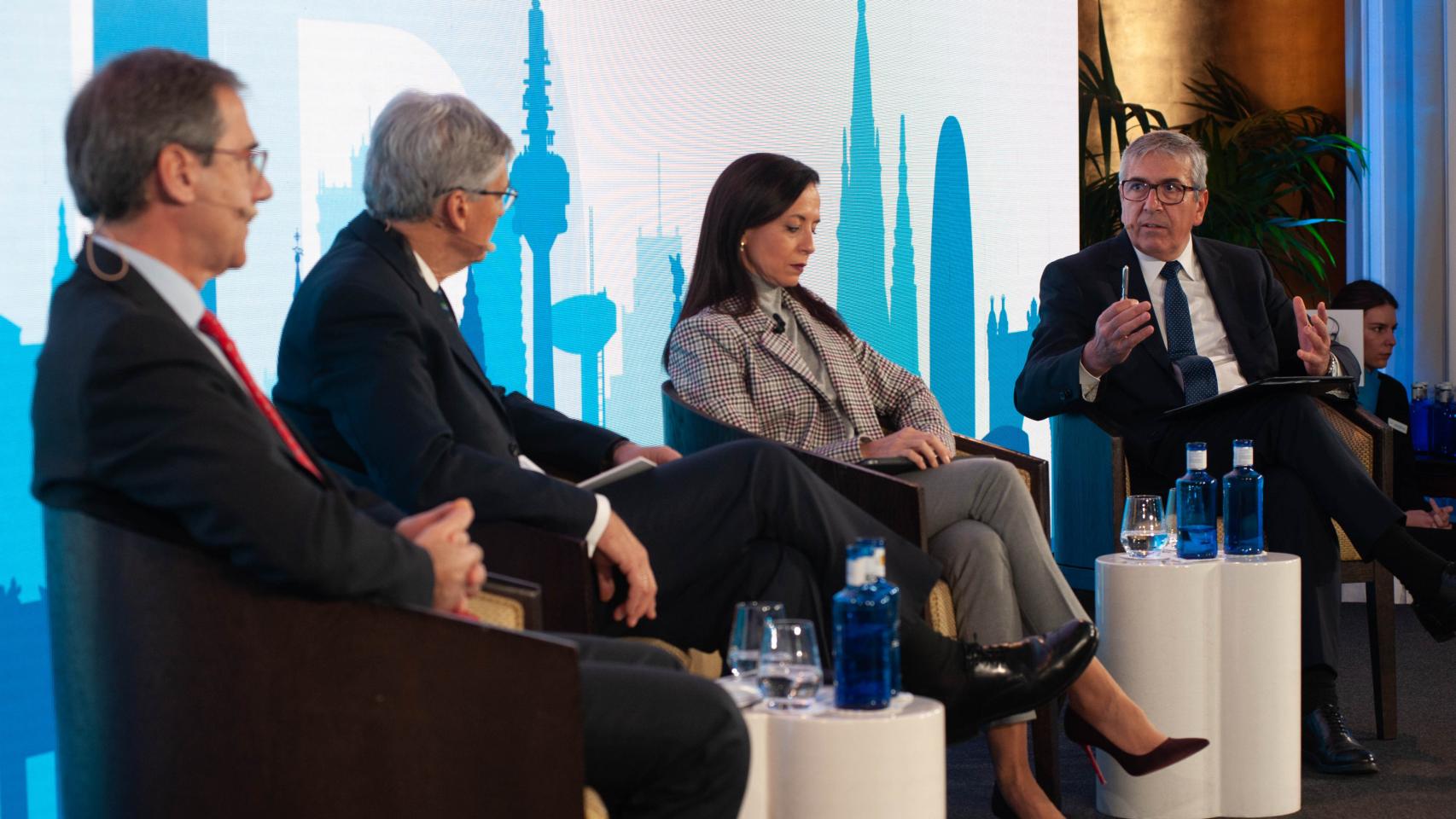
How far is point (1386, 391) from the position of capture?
5609 millimetres

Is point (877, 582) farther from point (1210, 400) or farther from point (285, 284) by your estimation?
point (1210, 400)

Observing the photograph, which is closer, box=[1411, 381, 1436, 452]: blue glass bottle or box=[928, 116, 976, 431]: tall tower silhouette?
box=[928, 116, 976, 431]: tall tower silhouette

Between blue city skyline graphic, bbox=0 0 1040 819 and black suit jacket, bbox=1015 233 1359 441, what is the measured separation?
0.86 metres

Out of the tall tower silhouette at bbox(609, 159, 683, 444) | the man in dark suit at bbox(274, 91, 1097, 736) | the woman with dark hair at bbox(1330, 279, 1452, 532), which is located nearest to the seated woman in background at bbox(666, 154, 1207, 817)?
the man in dark suit at bbox(274, 91, 1097, 736)

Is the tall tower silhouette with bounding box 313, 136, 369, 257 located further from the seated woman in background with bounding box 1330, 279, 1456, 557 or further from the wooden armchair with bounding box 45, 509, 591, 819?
the seated woman in background with bounding box 1330, 279, 1456, 557

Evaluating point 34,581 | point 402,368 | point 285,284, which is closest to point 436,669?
point 402,368

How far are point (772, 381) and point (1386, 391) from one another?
3299 mm

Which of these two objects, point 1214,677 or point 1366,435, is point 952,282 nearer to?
point 1366,435

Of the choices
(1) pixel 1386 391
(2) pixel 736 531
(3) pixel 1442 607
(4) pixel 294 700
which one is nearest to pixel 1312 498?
(3) pixel 1442 607

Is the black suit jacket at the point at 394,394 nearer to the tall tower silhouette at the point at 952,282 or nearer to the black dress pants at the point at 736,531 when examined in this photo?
the black dress pants at the point at 736,531

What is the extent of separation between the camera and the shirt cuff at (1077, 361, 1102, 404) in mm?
3734

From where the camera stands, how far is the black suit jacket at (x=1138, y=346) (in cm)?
384

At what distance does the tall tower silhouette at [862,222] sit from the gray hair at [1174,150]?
0.90 m

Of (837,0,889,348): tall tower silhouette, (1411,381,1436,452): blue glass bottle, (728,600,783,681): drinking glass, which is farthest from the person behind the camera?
(1411,381,1436,452): blue glass bottle
